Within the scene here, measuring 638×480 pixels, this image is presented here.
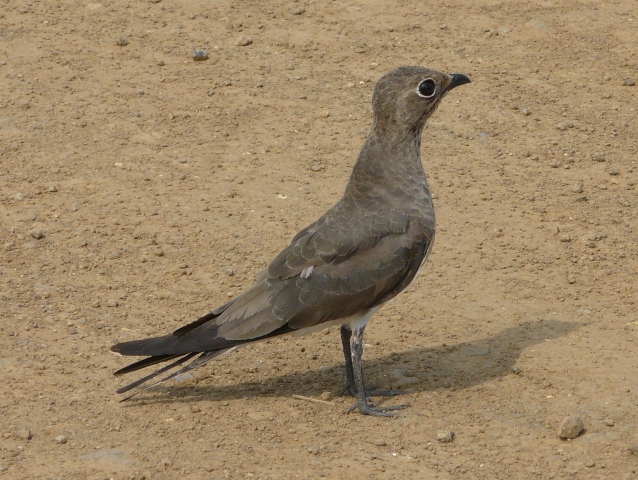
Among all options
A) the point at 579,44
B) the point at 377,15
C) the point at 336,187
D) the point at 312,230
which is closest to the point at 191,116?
the point at 336,187

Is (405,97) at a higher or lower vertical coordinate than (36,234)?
higher

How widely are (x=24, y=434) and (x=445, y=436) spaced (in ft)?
9.16

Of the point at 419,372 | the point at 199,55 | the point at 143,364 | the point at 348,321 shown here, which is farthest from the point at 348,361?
the point at 199,55

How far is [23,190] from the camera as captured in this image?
9930 millimetres

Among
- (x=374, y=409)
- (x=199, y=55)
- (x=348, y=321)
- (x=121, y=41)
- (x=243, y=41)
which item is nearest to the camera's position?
(x=374, y=409)

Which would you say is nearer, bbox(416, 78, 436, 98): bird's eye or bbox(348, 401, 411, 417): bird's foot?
bbox(348, 401, 411, 417): bird's foot

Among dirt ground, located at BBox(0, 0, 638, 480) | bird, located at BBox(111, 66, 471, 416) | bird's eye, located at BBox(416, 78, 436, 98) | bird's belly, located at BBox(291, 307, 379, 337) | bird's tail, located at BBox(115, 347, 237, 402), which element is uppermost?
bird's eye, located at BBox(416, 78, 436, 98)

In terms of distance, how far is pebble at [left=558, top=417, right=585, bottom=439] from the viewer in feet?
22.4

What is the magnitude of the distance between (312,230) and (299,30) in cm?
584

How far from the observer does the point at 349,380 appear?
7.64 metres

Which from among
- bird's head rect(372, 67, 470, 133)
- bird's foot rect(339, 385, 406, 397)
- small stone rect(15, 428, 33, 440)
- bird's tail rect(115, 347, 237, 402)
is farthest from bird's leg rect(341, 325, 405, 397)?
small stone rect(15, 428, 33, 440)

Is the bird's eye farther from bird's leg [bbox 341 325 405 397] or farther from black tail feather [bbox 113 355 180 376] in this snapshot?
black tail feather [bbox 113 355 180 376]

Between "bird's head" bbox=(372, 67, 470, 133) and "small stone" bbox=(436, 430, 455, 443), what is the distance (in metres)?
2.24

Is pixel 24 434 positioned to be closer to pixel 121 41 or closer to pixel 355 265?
pixel 355 265
